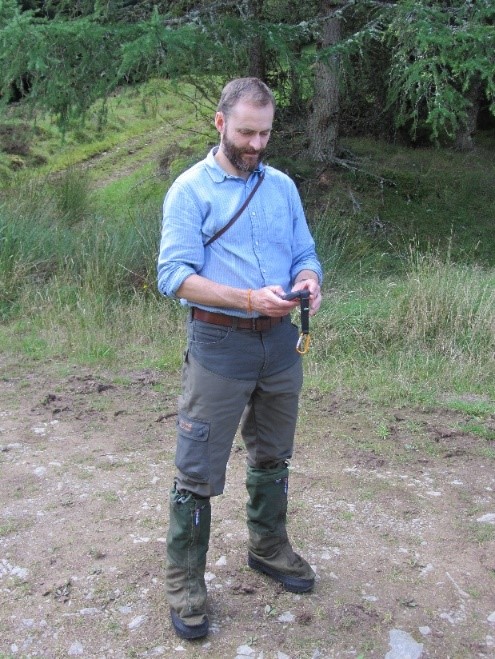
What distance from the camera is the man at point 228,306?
2664 mm

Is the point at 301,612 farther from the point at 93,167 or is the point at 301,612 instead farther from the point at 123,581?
the point at 93,167

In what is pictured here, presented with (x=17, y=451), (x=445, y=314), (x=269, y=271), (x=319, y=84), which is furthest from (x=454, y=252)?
(x=269, y=271)

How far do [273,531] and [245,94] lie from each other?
5.84 feet

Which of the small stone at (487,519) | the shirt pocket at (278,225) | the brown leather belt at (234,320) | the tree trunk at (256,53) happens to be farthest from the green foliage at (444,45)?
the brown leather belt at (234,320)

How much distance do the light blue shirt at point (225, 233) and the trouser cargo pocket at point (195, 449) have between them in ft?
1.45

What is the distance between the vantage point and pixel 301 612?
3061 mm

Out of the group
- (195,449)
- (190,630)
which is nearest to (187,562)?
(190,630)

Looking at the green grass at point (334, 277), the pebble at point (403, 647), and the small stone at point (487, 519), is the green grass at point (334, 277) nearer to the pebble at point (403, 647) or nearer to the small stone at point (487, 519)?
the small stone at point (487, 519)

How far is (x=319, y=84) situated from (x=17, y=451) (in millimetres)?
7866

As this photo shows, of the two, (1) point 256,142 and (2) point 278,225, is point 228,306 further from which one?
(1) point 256,142

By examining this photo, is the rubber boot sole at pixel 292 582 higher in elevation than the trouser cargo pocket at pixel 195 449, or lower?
lower

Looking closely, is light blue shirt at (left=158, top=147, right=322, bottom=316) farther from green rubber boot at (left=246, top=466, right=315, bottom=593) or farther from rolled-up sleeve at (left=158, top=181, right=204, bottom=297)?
green rubber boot at (left=246, top=466, right=315, bottom=593)

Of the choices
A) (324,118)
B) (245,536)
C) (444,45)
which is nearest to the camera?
(245,536)

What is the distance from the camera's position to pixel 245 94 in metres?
2.62
